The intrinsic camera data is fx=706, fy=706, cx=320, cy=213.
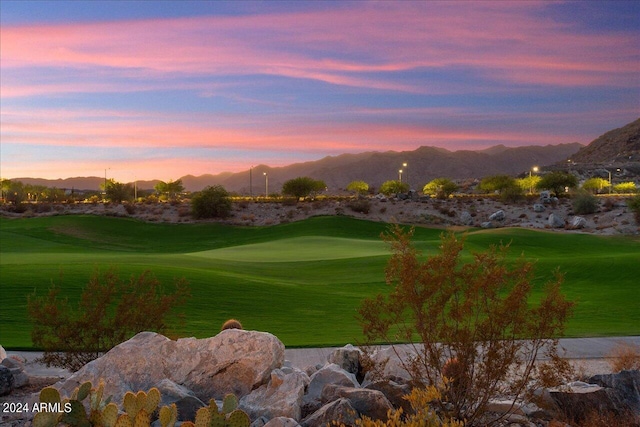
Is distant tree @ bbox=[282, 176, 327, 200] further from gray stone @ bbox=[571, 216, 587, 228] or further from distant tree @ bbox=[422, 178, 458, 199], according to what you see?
gray stone @ bbox=[571, 216, 587, 228]

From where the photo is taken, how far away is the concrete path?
44.7 ft

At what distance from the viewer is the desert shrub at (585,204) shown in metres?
76.3

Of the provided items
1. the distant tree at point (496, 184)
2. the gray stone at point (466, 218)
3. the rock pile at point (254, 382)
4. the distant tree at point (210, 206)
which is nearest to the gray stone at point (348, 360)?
the rock pile at point (254, 382)

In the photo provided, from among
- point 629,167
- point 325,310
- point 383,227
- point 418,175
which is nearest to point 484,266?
point 325,310

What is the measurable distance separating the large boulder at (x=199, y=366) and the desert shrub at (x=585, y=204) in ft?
237

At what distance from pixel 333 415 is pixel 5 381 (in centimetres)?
573

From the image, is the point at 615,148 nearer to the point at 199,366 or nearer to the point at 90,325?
the point at 90,325

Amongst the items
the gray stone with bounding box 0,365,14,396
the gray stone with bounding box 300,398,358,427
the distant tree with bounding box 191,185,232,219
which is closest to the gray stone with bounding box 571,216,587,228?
the distant tree with bounding box 191,185,232,219

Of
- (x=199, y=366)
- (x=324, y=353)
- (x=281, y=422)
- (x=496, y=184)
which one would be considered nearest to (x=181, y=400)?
(x=199, y=366)

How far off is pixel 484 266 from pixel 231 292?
1662 centimetres

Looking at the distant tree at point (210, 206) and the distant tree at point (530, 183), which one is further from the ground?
the distant tree at point (530, 183)

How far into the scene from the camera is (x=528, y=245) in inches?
1916

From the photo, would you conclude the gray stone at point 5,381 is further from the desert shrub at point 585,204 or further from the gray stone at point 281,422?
the desert shrub at point 585,204

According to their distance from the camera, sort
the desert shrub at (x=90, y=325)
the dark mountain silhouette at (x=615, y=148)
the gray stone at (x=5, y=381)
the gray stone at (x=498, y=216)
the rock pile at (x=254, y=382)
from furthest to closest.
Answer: the dark mountain silhouette at (x=615, y=148), the gray stone at (x=498, y=216), the desert shrub at (x=90, y=325), the gray stone at (x=5, y=381), the rock pile at (x=254, y=382)
